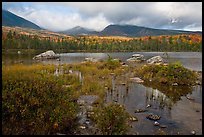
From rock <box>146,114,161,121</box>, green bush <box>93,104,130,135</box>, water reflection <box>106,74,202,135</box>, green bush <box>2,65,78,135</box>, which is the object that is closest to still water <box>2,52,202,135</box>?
water reflection <box>106,74,202,135</box>

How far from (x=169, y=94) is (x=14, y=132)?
45.4ft

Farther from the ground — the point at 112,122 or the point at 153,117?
the point at 112,122

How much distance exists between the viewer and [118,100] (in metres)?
15.8

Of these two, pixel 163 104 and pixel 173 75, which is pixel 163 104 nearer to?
pixel 163 104

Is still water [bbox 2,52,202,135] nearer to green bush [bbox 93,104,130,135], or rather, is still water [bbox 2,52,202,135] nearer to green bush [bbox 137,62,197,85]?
green bush [bbox 137,62,197,85]

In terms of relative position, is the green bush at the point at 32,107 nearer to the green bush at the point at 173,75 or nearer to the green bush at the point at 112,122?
the green bush at the point at 112,122

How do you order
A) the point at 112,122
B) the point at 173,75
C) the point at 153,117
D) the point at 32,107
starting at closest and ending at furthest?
1. the point at 112,122
2. the point at 32,107
3. the point at 153,117
4. the point at 173,75

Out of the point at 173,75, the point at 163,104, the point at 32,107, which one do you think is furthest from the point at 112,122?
the point at 173,75

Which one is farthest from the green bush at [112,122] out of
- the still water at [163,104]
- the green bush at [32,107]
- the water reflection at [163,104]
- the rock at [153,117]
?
the rock at [153,117]

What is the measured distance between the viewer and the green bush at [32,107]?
8383 millimetres

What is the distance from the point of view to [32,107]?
9086mm

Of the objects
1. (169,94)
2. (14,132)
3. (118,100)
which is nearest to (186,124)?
(118,100)

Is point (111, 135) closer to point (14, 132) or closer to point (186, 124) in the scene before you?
point (14, 132)

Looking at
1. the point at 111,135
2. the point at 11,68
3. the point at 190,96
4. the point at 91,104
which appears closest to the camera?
the point at 111,135
